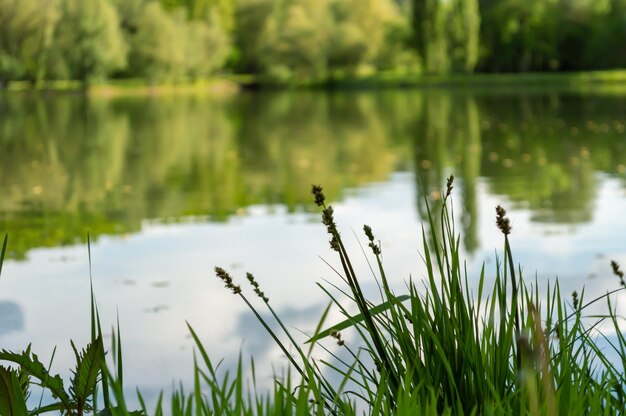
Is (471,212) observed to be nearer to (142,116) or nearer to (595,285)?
(595,285)

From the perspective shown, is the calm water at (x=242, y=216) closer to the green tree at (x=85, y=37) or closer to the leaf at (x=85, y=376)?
the leaf at (x=85, y=376)

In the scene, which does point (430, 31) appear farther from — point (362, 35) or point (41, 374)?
point (41, 374)

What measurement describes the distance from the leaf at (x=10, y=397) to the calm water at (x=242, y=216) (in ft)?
2.85

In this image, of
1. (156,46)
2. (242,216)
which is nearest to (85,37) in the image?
(156,46)

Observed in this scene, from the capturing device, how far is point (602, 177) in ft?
35.1

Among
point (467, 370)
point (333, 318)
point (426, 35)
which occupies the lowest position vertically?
point (333, 318)

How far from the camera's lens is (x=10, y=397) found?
1.71 m

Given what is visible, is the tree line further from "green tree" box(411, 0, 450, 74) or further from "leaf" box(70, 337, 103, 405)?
"leaf" box(70, 337, 103, 405)

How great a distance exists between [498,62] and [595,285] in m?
55.3

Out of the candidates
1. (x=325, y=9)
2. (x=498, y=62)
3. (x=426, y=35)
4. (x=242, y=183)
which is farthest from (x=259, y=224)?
(x=498, y=62)

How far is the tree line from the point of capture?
38125 millimetres

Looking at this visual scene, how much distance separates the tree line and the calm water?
65.9ft

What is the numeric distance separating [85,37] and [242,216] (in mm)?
32036

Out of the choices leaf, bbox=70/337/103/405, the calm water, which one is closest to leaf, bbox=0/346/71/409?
leaf, bbox=70/337/103/405
